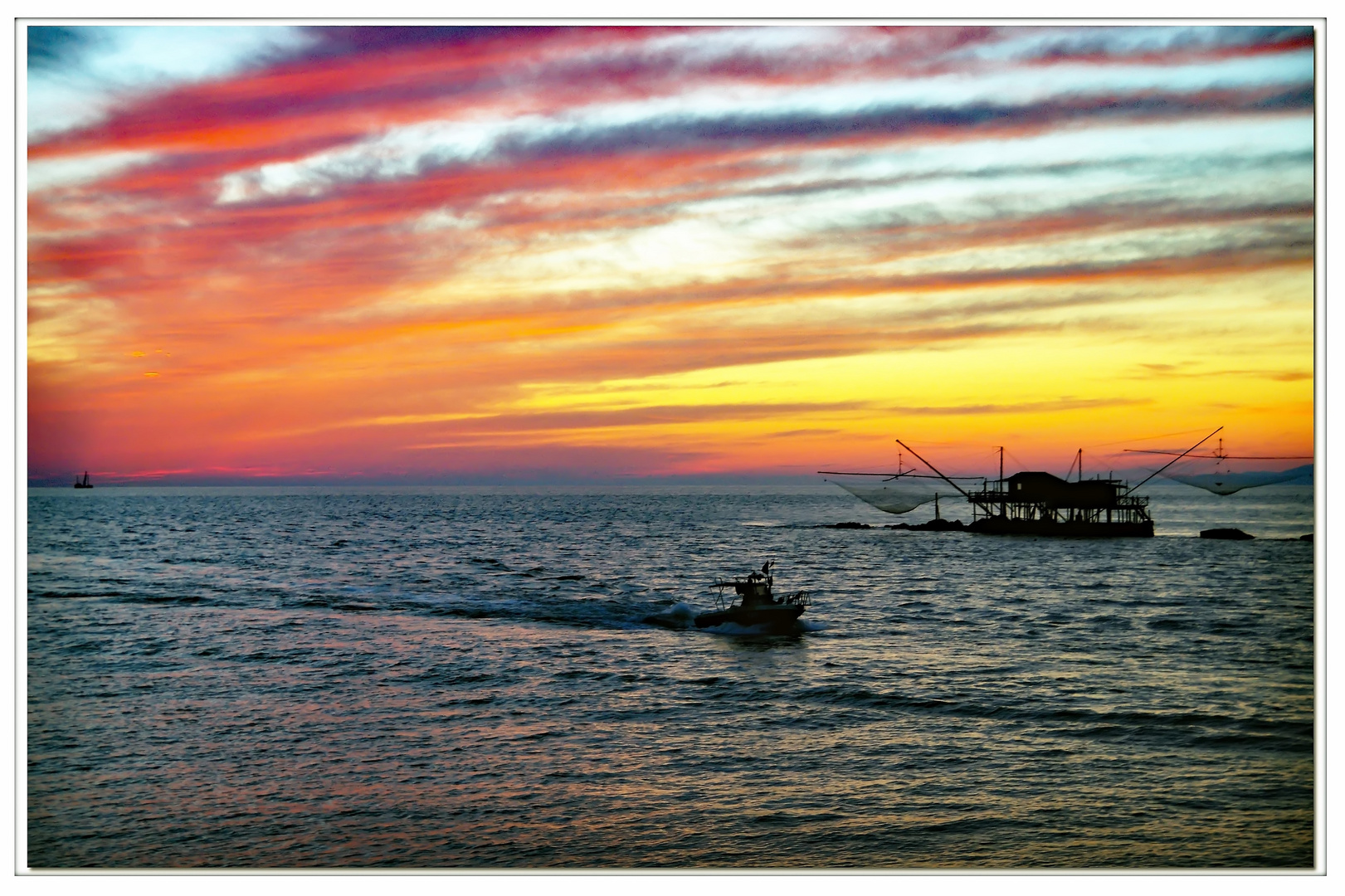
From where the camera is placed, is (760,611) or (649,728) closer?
(649,728)

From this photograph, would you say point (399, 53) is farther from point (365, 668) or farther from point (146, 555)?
point (146, 555)

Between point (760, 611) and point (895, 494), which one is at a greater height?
point (895, 494)

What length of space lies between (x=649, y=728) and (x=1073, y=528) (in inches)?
3119

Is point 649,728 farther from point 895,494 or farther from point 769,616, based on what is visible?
point 895,494

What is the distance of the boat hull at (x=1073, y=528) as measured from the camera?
87500 mm

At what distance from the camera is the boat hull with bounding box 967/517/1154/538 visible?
87.5m

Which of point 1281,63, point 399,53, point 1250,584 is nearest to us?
point 1281,63

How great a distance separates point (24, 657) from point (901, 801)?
1223cm

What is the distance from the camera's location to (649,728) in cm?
2000

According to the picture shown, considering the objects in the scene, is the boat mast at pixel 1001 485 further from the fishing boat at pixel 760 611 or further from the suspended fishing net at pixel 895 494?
the fishing boat at pixel 760 611

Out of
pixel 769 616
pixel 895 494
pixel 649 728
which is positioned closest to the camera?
pixel 649 728

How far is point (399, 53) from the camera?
35.9 ft

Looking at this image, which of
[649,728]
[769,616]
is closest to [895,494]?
[769,616]
